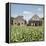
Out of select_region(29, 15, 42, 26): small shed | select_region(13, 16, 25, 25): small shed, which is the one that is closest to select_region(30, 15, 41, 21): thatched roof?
select_region(29, 15, 42, 26): small shed

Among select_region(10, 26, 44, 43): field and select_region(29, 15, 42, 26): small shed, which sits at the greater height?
select_region(29, 15, 42, 26): small shed

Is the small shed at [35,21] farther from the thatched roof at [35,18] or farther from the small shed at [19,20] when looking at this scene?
the small shed at [19,20]

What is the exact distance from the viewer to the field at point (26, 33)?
1.75 metres

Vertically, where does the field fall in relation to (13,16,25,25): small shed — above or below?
below

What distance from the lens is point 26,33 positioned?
1.80 meters

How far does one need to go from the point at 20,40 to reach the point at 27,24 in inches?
8.4

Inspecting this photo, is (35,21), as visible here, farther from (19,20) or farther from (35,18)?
(19,20)

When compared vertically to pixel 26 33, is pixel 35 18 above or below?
above

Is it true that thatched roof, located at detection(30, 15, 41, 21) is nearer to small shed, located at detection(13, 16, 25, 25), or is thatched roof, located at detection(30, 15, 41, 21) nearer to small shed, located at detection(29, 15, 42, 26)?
small shed, located at detection(29, 15, 42, 26)

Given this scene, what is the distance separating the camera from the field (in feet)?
5.74

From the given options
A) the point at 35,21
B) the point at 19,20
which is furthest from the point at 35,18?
the point at 19,20

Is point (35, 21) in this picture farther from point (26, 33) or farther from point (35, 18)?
point (26, 33)
